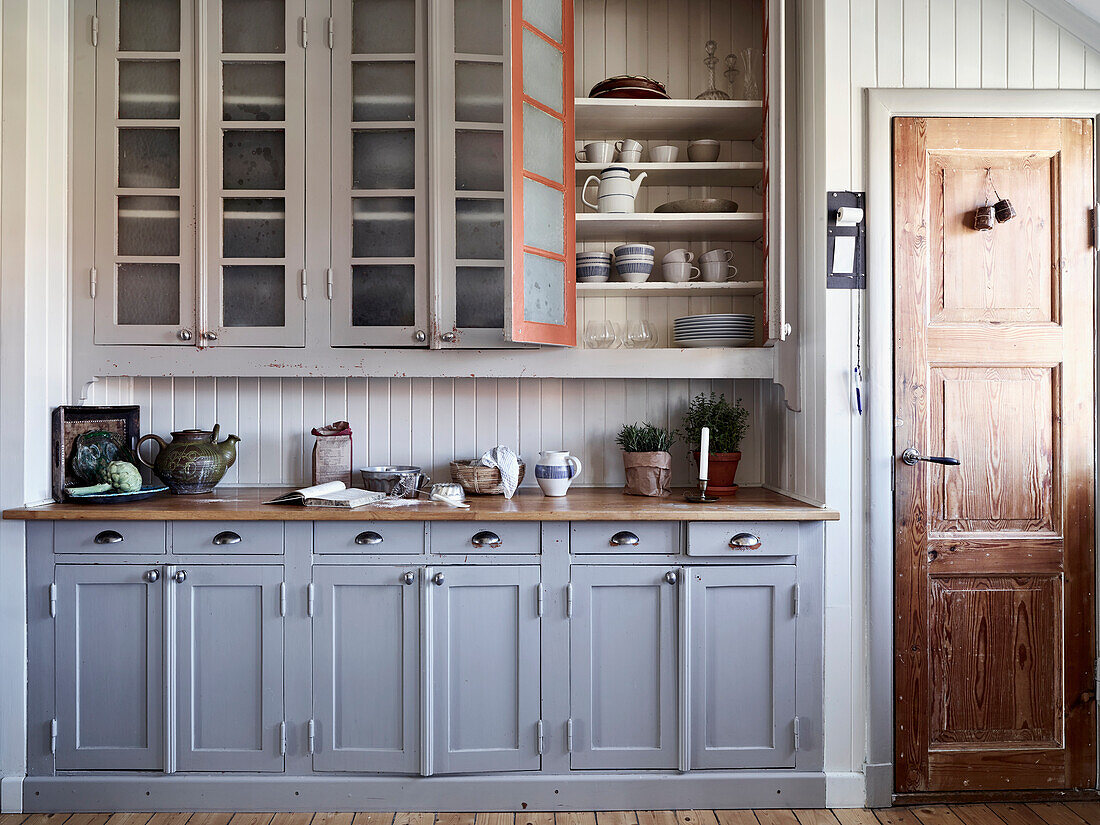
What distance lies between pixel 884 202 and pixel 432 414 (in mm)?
1857

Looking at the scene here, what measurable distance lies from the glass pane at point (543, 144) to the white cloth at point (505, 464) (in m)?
1.01

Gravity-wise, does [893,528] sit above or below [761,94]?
below

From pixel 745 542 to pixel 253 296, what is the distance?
1.94m

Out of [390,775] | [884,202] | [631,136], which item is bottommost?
[390,775]

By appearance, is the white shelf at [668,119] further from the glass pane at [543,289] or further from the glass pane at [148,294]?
the glass pane at [148,294]

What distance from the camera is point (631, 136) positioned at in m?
2.92

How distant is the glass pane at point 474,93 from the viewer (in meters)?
2.49

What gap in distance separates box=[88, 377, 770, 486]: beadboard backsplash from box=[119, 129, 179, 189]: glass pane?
2.59 ft

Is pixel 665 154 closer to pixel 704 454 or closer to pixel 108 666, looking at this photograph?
pixel 704 454

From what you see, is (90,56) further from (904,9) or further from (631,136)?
(904,9)

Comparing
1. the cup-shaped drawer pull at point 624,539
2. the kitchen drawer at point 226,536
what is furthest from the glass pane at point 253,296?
the cup-shaped drawer pull at point 624,539

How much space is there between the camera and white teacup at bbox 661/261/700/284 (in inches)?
107

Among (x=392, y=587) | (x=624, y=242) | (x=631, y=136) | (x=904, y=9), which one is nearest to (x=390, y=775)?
(x=392, y=587)

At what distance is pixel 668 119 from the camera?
275 centimetres
